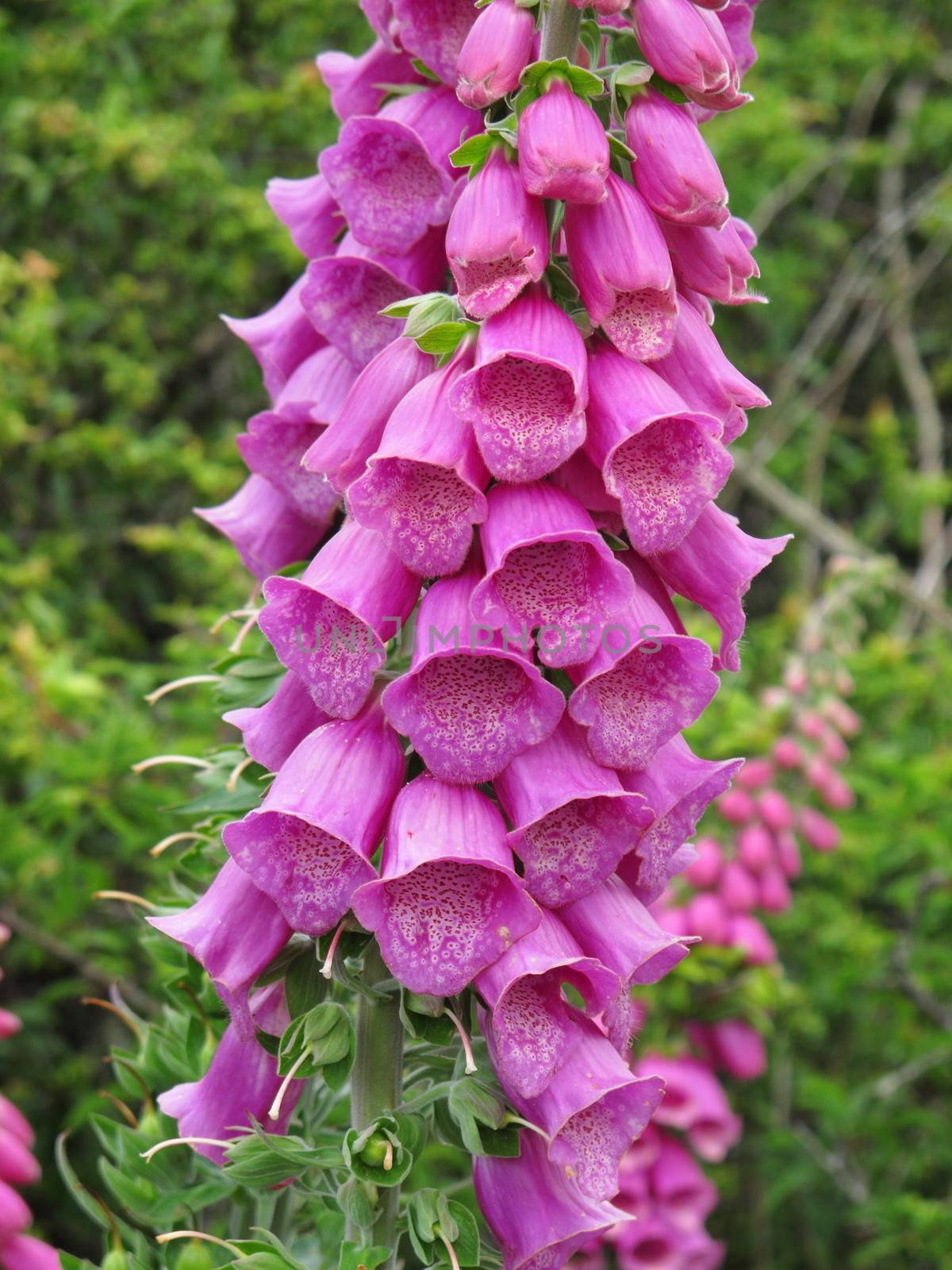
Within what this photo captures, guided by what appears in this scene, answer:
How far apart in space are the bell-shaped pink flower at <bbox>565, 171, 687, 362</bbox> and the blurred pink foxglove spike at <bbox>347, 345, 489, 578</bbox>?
0.46 feet

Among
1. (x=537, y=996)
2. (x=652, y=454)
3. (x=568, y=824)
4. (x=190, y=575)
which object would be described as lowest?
(x=190, y=575)

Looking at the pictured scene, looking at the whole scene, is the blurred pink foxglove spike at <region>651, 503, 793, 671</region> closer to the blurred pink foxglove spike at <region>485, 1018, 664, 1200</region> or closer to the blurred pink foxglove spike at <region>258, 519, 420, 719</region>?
the blurred pink foxglove spike at <region>258, 519, 420, 719</region>

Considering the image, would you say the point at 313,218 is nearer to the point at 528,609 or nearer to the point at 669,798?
the point at 528,609

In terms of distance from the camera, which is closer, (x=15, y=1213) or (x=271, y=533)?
(x=15, y=1213)

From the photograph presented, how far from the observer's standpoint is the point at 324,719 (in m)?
1.28

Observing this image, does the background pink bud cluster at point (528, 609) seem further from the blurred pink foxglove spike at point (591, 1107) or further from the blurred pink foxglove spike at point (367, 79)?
the blurred pink foxglove spike at point (367, 79)

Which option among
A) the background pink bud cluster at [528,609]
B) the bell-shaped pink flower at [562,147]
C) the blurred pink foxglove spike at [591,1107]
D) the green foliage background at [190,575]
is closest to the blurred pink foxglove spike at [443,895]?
the background pink bud cluster at [528,609]

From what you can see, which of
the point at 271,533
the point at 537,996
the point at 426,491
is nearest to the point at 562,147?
the point at 426,491

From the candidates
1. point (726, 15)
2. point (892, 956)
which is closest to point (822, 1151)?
point (892, 956)

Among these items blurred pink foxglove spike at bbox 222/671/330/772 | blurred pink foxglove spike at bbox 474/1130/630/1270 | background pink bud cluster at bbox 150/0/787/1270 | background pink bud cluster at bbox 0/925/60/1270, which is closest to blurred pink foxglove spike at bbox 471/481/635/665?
background pink bud cluster at bbox 150/0/787/1270

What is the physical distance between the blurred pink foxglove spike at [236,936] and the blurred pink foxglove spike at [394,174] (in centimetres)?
65

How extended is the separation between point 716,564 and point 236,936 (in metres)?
0.59

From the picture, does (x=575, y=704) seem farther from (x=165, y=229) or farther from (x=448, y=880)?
(x=165, y=229)

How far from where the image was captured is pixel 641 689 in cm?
120
